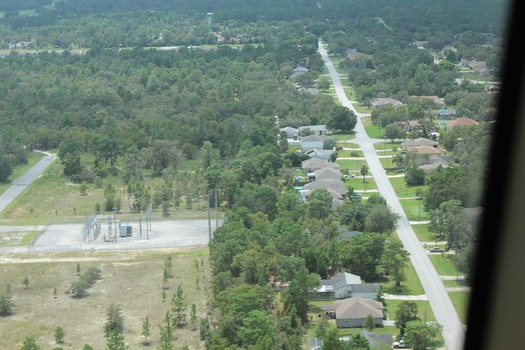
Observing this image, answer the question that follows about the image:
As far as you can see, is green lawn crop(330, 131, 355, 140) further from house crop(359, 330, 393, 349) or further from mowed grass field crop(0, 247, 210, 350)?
house crop(359, 330, 393, 349)

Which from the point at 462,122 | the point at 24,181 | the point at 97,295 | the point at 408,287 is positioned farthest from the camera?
the point at 462,122

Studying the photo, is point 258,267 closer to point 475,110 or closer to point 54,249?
point 54,249

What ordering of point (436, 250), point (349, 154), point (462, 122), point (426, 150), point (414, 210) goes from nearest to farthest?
point (436, 250)
point (414, 210)
point (426, 150)
point (349, 154)
point (462, 122)

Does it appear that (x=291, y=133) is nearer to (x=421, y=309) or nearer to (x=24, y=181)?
(x=24, y=181)

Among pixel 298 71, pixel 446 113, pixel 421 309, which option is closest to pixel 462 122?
pixel 446 113

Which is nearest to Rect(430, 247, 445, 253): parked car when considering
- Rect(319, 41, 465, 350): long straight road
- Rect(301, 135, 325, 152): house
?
Rect(319, 41, 465, 350): long straight road

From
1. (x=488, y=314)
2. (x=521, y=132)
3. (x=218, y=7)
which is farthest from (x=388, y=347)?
(x=218, y=7)

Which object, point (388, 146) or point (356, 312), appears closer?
point (356, 312)
